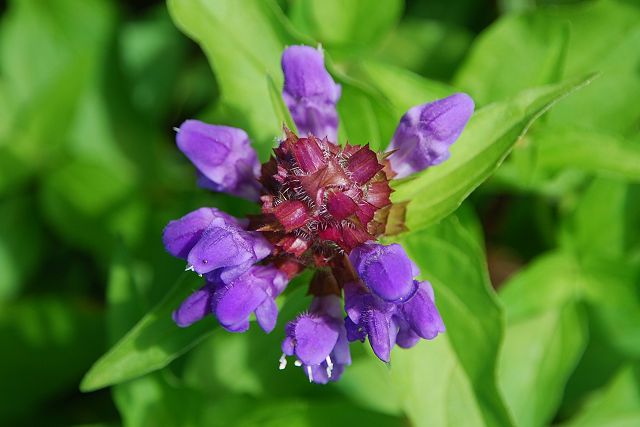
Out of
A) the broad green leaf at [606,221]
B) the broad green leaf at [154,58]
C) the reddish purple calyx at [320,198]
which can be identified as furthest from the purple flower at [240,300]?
the broad green leaf at [154,58]

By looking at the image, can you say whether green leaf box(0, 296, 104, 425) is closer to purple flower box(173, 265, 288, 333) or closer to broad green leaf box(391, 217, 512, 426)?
purple flower box(173, 265, 288, 333)

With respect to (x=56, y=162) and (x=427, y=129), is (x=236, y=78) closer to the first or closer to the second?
(x=427, y=129)

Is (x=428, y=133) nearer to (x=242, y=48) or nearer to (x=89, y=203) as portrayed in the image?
(x=242, y=48)

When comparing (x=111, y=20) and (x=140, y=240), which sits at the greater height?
(x=111, y=20)

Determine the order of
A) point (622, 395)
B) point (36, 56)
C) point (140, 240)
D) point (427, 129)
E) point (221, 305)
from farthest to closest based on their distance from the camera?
1. point (36, 56)
2. point (140, 240)
3. point (622, 395)
4. point (427, 129)
5. point (221, 305)

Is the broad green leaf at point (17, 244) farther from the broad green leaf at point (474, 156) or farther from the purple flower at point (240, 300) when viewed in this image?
the broad green leaf at point (474, 156)

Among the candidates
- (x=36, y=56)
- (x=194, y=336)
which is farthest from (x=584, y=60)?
(x=36, y=56)

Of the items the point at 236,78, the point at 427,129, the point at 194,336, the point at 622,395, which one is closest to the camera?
the point at 427,129
